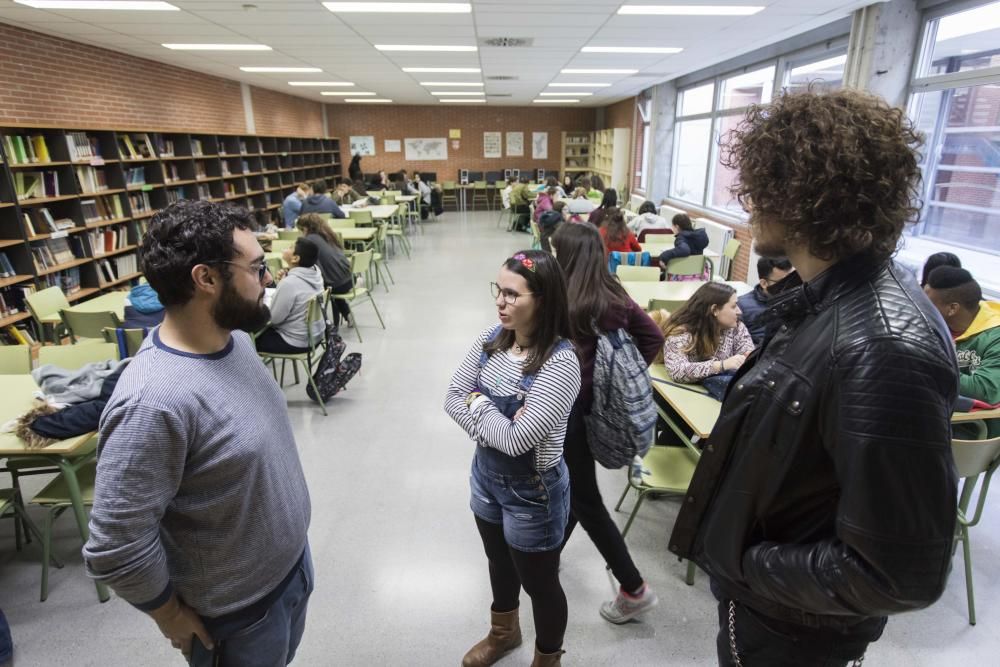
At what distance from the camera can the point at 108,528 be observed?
95 centimetres

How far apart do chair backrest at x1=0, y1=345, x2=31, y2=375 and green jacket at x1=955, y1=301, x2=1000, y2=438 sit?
4.32m

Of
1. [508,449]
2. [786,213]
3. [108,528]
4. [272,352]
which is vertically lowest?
[272,352]

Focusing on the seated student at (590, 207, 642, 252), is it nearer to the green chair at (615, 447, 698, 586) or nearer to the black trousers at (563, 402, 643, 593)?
the green chair at (615, 447, 698, 586)

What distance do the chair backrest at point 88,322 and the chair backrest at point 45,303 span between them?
11.6 inches

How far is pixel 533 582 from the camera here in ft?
5.13

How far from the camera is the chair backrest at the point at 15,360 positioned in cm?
272

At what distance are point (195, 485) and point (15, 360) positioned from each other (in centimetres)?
252

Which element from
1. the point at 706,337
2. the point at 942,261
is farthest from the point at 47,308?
the point at 942,261

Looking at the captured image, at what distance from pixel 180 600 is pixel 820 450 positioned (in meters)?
1.26

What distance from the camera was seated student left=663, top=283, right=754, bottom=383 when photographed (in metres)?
2.48

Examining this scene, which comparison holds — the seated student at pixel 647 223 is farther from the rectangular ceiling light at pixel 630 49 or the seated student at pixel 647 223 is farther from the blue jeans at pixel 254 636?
the blue jeans at pixel 254 636

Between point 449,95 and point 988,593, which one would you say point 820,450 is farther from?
point 449,95

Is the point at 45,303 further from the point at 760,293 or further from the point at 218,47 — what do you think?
the point at 760,293

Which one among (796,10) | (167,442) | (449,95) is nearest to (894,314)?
(167,442)
